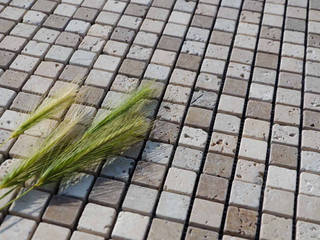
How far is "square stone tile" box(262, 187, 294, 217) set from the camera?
86.8 inches

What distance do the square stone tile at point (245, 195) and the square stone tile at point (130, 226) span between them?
0.40 meters

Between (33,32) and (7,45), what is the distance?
0.19m

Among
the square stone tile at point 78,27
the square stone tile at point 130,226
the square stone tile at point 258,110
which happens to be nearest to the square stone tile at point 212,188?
the square stone tile at point 130,226

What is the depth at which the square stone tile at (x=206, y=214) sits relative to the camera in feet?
6.99

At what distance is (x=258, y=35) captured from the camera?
10.5 feet

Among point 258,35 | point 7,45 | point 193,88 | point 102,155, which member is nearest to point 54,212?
point 102,155

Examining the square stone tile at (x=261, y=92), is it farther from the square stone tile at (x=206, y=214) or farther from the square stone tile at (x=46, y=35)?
the square stone tile at (x=46, y=35)

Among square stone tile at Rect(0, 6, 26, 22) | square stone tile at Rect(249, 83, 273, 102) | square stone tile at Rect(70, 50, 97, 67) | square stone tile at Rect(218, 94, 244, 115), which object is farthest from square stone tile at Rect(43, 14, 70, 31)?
square stone tile at Rect(249, 83, 273, 102)

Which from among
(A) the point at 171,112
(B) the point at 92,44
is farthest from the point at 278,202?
(B) the point at 92,44

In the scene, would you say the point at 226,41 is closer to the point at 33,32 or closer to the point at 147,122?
the point at 147,122

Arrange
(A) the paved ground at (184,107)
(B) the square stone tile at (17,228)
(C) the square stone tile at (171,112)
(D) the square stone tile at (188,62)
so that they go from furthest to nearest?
(D) the square stone tile at (188,62)
(C) the square stone tile at (171,112)
(A) the paved ground at (184,107)
(B) the square stone tile at (17,228)

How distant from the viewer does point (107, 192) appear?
2211 millimetres

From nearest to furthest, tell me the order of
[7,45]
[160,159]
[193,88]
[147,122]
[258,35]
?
[160,159] → [147,122] → [193,88] → [7,45] → [258,35]

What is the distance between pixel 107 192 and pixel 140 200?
0.15m
